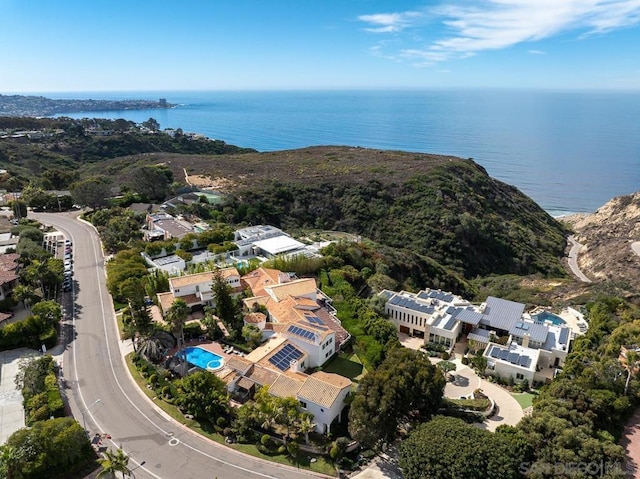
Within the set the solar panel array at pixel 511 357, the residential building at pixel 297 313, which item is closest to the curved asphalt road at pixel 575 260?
the solar panel array at pixel 511 357

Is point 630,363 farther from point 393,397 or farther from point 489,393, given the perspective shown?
point 393,397

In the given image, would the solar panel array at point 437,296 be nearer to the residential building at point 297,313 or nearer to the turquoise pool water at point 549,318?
the turquoise pool water at point 549,318

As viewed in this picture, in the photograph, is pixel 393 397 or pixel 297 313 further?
pixel 297 313

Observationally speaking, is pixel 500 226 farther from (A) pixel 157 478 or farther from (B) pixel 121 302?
(A) pixel 157 478

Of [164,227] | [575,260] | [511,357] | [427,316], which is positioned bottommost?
[575,260]

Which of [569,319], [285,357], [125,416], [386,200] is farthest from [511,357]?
[386,200]

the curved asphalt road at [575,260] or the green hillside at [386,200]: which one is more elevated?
the green hillside at [386,200]
